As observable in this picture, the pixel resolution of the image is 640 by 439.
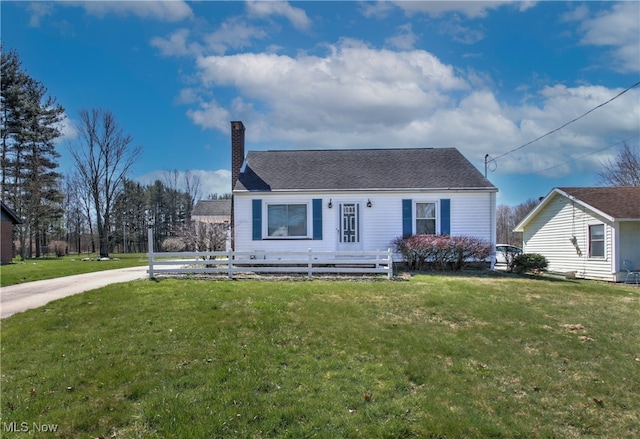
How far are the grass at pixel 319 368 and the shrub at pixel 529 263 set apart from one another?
6134mm

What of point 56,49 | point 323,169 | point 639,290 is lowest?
point 639,290

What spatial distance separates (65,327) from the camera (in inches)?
270

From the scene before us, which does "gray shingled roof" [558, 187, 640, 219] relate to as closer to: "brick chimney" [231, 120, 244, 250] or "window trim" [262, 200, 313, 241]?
"window trim" [262, 200, 313, 241]

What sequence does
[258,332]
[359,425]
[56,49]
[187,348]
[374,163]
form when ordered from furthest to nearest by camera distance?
1. [374,163]
2. [56,49]
3. [258,332]
4. [187,348]
5. [359,425]

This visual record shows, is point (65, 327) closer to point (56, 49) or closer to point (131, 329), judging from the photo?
point (131, 329)

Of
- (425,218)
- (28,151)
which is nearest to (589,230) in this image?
(425,218)

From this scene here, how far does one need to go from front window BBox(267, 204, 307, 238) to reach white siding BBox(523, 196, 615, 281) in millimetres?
12154

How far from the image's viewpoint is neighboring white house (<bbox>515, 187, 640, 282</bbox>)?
15.7 metres

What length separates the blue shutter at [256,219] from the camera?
1565 centimetres

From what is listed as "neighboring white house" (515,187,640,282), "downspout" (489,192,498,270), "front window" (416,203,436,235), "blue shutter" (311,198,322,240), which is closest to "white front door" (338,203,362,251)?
"blue shutter" (311,198,322,240)

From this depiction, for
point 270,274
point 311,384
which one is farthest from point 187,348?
point 270,274

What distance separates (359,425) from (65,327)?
18.7ft

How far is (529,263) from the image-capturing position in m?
14.8

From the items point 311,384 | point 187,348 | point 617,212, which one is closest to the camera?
point 311,384
